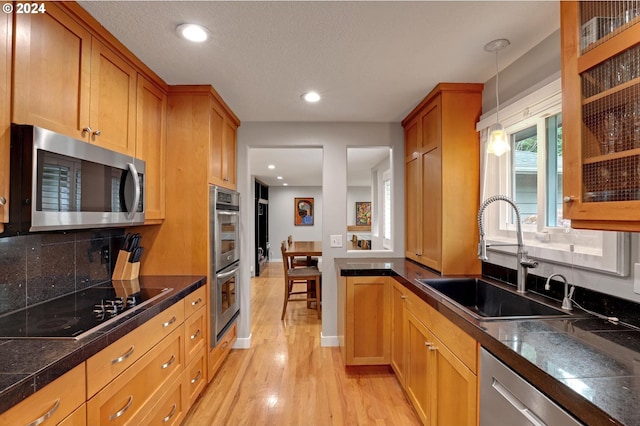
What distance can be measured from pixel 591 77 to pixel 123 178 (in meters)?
2.22

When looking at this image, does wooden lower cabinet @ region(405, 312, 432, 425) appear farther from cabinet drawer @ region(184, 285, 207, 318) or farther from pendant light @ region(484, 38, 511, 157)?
cabinet drawer @ region(184, 285, 207, 318)

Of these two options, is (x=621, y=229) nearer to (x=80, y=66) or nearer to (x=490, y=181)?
(x=490, y=181)

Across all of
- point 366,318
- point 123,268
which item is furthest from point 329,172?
point 123,268

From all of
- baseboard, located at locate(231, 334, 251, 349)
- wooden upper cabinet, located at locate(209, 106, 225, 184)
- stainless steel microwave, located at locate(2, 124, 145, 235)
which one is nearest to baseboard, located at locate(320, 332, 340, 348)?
baseboard, located at locate(231, 334, 251, 349)

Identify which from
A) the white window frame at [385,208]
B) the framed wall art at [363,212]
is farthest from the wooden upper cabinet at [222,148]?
the framed wall art at [363,212]

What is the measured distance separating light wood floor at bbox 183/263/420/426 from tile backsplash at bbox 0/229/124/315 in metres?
1.14

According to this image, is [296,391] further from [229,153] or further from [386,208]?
[386,208]

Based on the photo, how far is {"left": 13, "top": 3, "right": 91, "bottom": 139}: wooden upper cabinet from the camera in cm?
115

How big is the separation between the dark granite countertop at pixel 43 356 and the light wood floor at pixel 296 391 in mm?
1102

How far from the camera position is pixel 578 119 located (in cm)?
109

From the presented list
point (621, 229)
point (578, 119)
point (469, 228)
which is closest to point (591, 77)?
point (578, 119)

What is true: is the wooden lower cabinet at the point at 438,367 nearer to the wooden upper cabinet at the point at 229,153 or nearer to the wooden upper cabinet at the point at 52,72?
the wooden upper cabinet at the point at 229,153

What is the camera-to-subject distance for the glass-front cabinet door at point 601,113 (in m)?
0.94

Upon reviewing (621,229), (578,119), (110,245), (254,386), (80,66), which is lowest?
(254,386)
